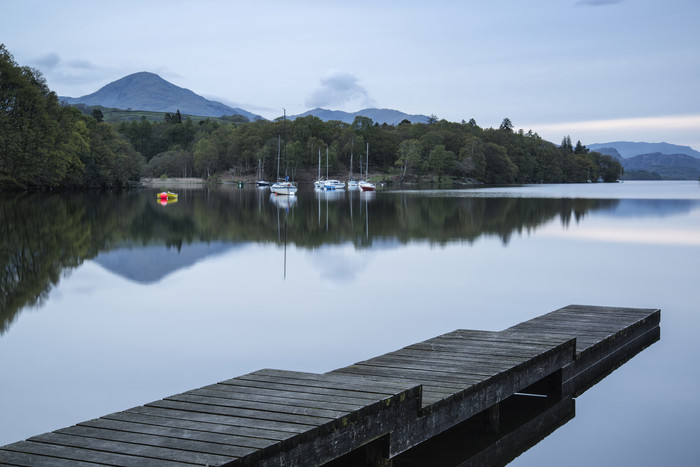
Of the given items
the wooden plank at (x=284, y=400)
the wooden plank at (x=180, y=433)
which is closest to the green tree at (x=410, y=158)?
the wooden plank at (x=284, y=400)

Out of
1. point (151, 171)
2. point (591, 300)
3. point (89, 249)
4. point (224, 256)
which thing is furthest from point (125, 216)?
point (151, 171)

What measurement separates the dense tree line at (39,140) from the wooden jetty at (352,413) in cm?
7294

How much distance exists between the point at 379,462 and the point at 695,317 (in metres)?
11.4

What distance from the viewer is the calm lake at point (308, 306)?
930 cm

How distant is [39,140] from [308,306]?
69533 millimetres

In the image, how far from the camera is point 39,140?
76938 millimetres

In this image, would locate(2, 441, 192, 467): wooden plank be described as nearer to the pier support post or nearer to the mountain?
the pier support post

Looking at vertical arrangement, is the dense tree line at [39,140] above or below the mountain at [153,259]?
above

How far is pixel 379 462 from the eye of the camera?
6.73 m

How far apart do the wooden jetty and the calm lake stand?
69cm

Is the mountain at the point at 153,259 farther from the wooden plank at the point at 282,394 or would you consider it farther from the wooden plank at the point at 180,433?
the wooden plank at the point at 180,433

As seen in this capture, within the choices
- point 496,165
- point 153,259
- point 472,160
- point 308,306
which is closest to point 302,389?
point 308,306

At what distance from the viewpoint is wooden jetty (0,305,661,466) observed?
539cm

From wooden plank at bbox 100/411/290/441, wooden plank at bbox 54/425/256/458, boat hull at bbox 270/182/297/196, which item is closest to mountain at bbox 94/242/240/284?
wooden plank at bbox 100/411/290/441
